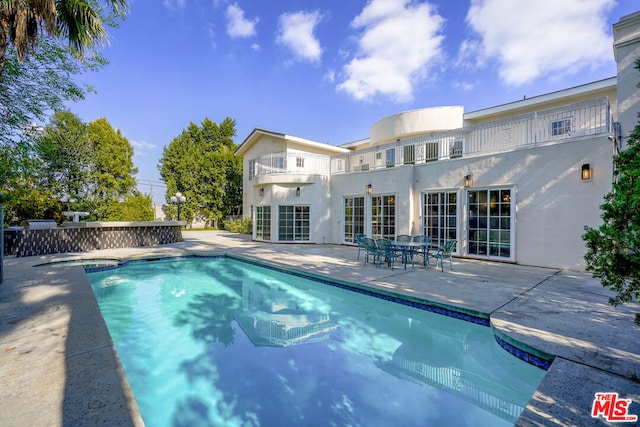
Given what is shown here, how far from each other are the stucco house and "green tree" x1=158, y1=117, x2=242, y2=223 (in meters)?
11.7

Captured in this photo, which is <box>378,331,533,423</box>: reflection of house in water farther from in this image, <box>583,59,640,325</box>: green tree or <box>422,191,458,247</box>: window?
<box>422,191,458,247</box>: window

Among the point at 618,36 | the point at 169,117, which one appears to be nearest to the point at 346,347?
the point at 618,36

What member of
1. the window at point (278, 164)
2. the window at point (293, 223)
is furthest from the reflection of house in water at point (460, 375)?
the window at point (278, 164)

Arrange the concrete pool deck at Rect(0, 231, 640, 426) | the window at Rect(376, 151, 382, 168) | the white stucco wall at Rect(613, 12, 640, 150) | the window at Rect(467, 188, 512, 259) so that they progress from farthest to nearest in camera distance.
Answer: the window at Rect(376, 151, 382, 168) < the window at Rect(467, 188, 512, 259) < the white stucco wall at Rect(613, 12, 640, 150) < the concrete pool deck at Rect(0, 231, 640, 426)

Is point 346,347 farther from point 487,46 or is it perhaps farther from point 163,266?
point 487,46

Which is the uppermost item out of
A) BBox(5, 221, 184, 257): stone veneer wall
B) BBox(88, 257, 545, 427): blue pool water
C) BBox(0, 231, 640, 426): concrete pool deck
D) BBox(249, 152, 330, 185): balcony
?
BBox(249, 152, 330, 185): balcony

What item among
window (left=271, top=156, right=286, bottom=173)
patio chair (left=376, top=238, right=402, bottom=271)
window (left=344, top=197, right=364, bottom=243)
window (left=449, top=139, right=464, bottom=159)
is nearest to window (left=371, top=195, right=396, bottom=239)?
window (left=344, top=197, right=364, bottom=243)

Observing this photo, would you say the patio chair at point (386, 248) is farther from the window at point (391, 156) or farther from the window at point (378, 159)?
the window at point (391, 156)

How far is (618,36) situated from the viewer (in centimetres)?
808

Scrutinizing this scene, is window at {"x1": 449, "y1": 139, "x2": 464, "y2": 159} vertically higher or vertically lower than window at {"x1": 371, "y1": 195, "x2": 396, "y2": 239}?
higher

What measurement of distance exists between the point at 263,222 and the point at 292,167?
11.9 feet

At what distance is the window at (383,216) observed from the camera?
463 inches

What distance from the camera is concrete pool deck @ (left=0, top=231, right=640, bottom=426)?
226 cm

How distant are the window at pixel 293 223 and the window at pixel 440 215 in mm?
6291
